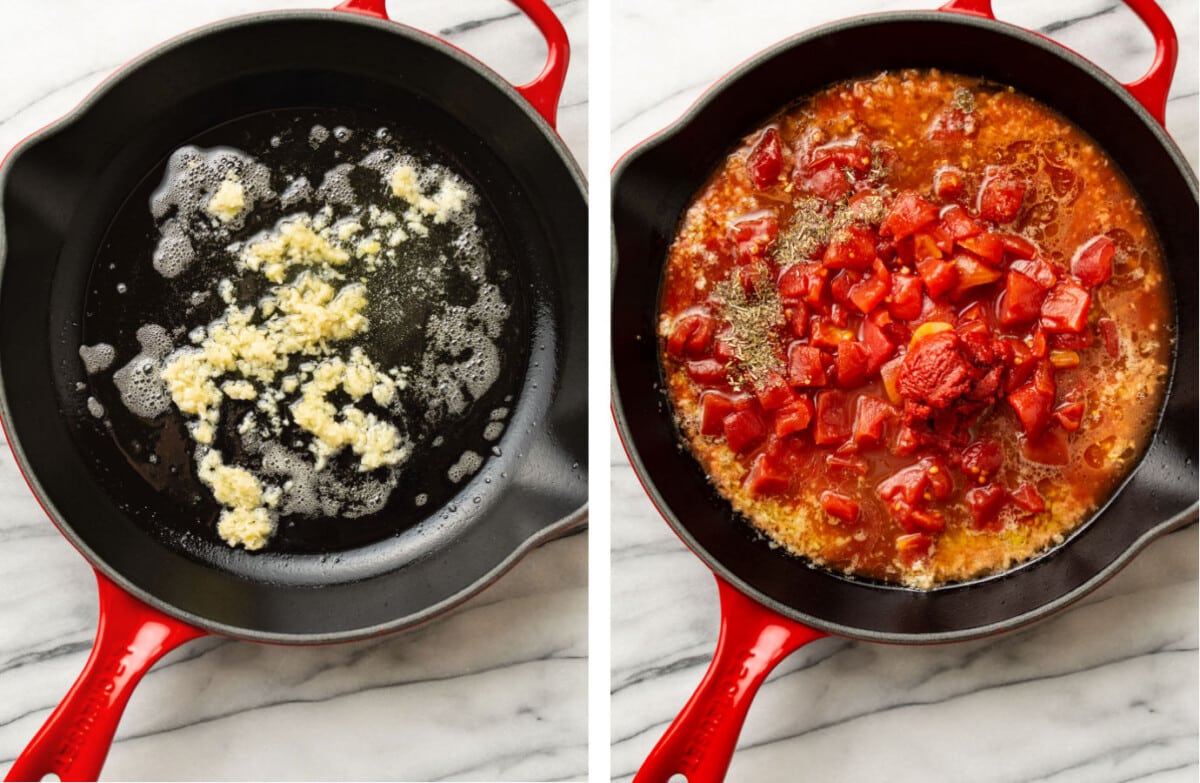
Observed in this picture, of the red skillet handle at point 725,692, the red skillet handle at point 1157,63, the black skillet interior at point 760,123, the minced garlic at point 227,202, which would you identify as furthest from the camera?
the minced garlic at point 227,202

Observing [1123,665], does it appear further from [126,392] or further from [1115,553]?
[126,392]

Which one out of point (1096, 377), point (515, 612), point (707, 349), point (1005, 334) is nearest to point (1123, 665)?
point (1096, 377)

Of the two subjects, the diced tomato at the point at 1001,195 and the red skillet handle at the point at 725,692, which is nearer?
the red skillet handle at the point at 725,692

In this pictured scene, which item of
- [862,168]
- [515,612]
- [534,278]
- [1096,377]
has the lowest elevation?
[515,612]

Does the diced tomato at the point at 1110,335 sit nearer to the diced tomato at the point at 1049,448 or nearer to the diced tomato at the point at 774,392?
the diced tomato at the point at 1049,448

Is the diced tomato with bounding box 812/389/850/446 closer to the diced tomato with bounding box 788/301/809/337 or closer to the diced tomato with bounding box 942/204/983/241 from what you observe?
the diced tomato with bounding box 788/301/809/337

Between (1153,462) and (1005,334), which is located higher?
(1005,334)

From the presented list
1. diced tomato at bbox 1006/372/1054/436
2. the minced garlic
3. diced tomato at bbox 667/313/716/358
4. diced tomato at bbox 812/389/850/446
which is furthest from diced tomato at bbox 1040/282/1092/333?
the minced garlic

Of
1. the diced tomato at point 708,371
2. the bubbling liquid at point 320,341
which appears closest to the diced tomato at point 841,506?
the diced tomato at point 708,371
